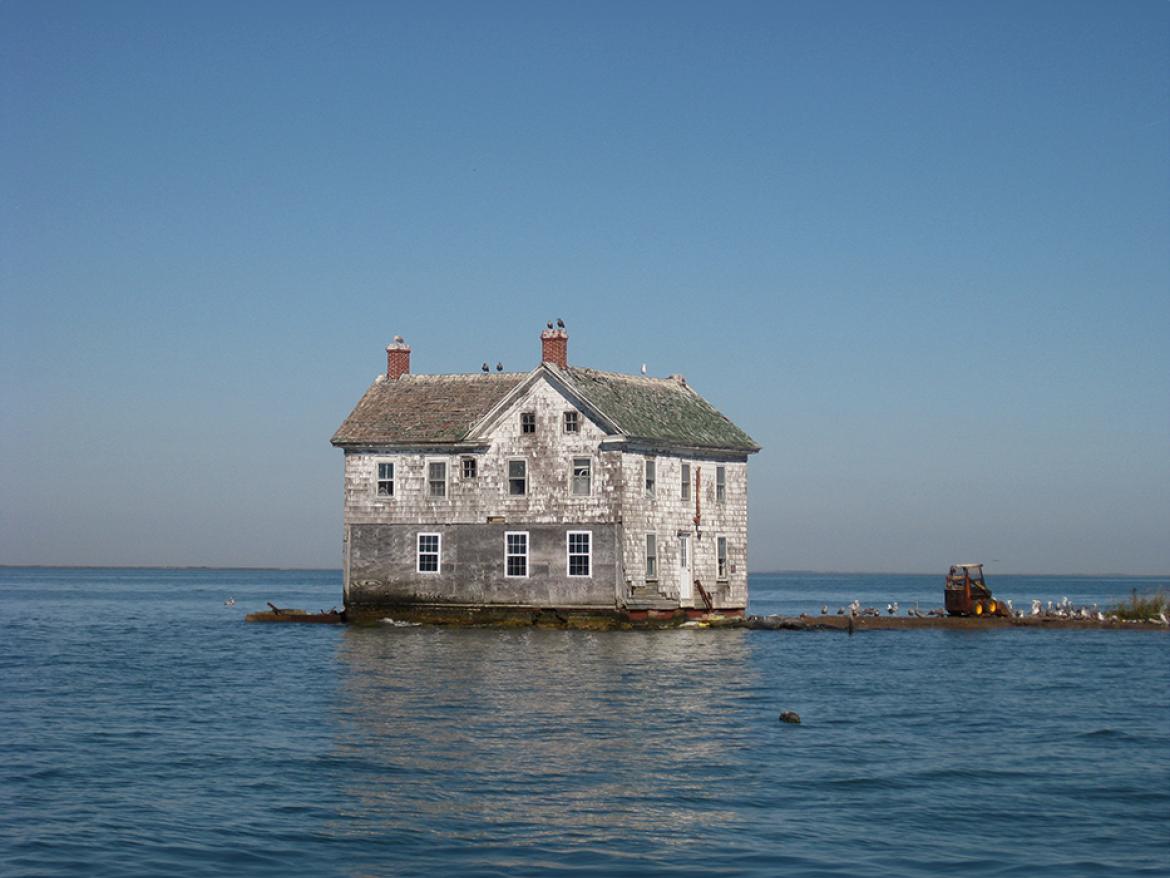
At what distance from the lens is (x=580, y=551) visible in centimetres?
5419

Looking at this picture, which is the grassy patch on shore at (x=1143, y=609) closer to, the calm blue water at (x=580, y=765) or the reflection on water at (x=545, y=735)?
the calm blue water at (x=580, y=765)

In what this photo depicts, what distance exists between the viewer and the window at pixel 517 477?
55.3 m

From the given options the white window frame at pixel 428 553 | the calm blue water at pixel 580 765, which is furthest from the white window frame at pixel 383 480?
the calm blue water at pixel 580 765

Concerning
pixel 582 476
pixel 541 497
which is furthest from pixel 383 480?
pixel 582 476

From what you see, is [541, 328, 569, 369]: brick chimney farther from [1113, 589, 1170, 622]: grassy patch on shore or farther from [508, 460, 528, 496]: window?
[1113, 589, 1170, 622]: grassy patch on shore

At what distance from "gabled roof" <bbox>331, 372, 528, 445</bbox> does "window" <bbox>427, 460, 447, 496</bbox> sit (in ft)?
2.69

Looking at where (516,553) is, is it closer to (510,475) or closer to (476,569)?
(476,569)

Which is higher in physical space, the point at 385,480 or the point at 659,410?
the point at 659,410

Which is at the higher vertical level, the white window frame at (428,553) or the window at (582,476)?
the window at (582,476)

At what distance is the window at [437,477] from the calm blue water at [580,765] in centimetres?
986

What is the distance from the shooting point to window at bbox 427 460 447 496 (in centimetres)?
5662

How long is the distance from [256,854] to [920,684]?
24657 millimetres

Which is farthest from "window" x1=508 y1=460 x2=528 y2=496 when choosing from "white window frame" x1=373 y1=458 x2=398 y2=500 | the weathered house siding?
"white window frame" x1=373 y1=458 x2=398 y2=500

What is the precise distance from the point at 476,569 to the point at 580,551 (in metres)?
4.29
